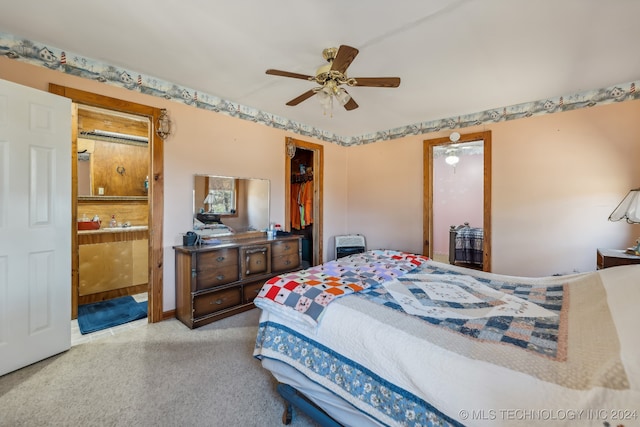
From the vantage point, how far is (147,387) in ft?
6.06

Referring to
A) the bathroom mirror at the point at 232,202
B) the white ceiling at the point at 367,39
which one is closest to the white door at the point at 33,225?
the white ceiling at the point at 367,39

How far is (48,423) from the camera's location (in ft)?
5.04

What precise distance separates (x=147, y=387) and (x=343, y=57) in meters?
2.62

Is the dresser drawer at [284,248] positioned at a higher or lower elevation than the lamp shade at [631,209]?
lower

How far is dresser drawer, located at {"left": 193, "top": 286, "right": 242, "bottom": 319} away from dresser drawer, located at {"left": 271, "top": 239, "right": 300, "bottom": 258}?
2.03 feet

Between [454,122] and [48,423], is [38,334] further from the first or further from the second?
[454,122]

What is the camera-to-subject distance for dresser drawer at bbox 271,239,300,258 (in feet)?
11.2

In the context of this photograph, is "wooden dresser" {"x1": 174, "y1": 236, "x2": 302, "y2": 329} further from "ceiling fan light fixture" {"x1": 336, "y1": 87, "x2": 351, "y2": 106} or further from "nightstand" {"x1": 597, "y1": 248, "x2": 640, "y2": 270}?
"nightstand" {"x1": 597, "y1": 248, "x2": 640, "y2": 270}

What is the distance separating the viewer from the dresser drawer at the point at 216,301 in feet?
8.96

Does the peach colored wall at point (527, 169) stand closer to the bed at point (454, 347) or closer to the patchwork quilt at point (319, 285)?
the bed at point (454, 347)

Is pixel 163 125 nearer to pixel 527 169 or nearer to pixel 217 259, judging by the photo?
pixel 217 259

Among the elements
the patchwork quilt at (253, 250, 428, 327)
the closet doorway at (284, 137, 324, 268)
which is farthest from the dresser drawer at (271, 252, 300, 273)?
the patchwork quilt at (253, 250, 428, 327)

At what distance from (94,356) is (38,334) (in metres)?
0.43

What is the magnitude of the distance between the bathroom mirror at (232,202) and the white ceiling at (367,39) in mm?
1086
